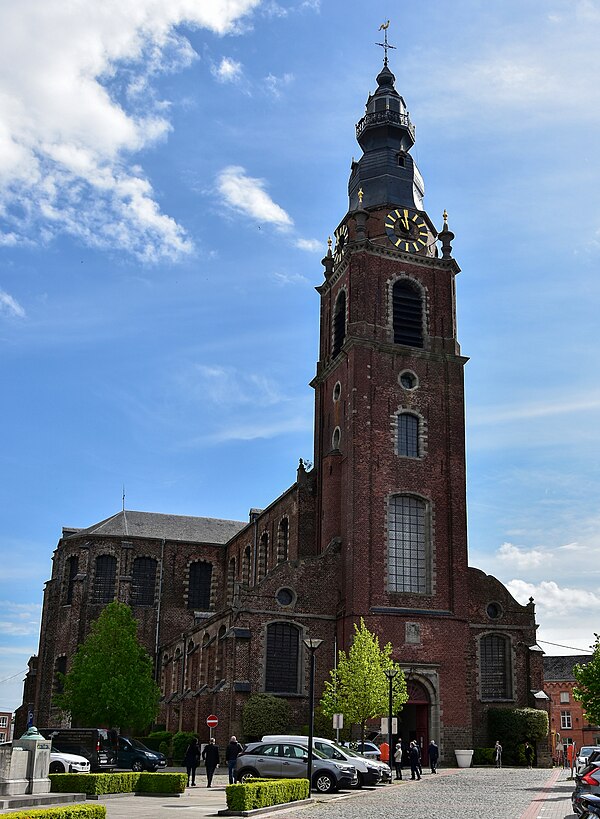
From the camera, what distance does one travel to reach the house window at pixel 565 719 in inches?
3071

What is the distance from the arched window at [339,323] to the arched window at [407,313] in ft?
9.71

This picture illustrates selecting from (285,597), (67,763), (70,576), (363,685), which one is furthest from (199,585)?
(67,763)

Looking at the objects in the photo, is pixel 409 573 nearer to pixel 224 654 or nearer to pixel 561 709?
pixel 224 654

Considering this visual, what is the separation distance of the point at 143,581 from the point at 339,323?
80.0 ft

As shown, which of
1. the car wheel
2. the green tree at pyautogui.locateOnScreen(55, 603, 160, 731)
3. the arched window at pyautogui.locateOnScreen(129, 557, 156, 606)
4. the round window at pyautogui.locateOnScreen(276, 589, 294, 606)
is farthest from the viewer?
the arched window at pyautogui.locateOnScreen(129, 557, 156, 606)

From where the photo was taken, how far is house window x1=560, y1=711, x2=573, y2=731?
78.0 meters

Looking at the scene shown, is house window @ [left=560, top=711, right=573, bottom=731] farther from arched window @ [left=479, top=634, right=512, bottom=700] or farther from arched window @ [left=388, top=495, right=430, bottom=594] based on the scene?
arched window @ [left=388, top=495, right=430, bottom=594]

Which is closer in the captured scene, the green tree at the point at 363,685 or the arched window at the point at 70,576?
the green tree at the point at 363,685

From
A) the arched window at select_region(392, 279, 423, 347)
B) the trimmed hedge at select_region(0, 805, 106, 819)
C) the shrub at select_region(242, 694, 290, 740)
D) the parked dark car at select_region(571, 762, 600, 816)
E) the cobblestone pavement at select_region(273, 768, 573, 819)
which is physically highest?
the arched window at select_region(392, 279, 423, 347)

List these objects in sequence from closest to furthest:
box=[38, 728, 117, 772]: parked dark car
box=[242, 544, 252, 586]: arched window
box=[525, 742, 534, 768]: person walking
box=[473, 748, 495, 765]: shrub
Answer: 1. box=[38, 728, 117, 772]: parked dark car
2. box=[473, 748, 495, 765]: shrub
3. box=[525, 742, 534, 768]: person walking
4. box=[242, 544, 252, 586]: arched window

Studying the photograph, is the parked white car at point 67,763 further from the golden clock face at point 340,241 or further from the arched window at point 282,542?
the golden clock face at point 340,241

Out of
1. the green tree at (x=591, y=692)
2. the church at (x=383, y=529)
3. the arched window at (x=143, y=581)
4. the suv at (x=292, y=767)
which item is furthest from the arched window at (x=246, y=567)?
the suv at (x=292, y=767)

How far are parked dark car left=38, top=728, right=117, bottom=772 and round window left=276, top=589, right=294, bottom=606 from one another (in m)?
12.3

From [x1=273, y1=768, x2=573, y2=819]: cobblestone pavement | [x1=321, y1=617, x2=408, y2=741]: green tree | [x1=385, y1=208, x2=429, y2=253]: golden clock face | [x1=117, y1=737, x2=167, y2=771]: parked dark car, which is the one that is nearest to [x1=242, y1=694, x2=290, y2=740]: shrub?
[x1=321, y1=617, x2=408, y2=741]: green tree
